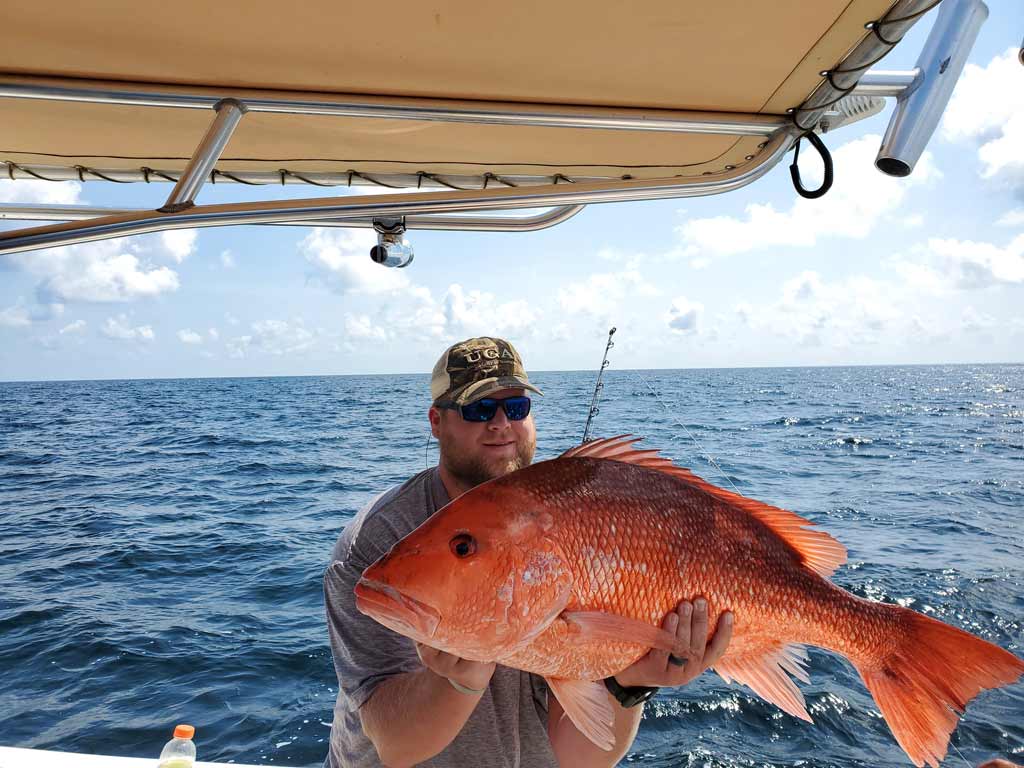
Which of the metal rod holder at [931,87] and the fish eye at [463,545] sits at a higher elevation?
the metal rod holder at [931,87]

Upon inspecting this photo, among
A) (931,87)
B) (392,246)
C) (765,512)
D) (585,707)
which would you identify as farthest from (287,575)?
(931,87)

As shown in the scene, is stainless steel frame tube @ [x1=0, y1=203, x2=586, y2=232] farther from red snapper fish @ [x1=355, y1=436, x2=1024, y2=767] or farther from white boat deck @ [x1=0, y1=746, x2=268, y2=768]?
white boat deck @ [x1=0, y1=746, x2=268, y2=768]

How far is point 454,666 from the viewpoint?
5.23ft

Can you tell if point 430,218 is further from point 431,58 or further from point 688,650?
point 688,650

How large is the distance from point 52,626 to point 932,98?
10168mm

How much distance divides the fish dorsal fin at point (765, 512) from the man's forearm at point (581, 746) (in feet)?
3.09

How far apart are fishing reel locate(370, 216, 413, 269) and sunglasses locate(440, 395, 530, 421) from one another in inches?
27.8

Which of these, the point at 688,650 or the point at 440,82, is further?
the point at 440,82

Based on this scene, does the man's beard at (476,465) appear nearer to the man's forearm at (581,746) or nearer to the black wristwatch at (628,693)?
the black wristwatch at (628,693)

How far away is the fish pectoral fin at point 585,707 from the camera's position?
1.53 meters

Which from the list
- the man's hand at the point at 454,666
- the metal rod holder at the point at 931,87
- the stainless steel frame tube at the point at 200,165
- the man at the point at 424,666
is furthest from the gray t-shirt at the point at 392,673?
the metal rod holder at the point at 931,87

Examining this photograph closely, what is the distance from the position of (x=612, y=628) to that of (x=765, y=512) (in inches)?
21.0

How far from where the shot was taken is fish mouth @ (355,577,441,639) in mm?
1306

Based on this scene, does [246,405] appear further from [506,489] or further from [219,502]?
[506,489]
